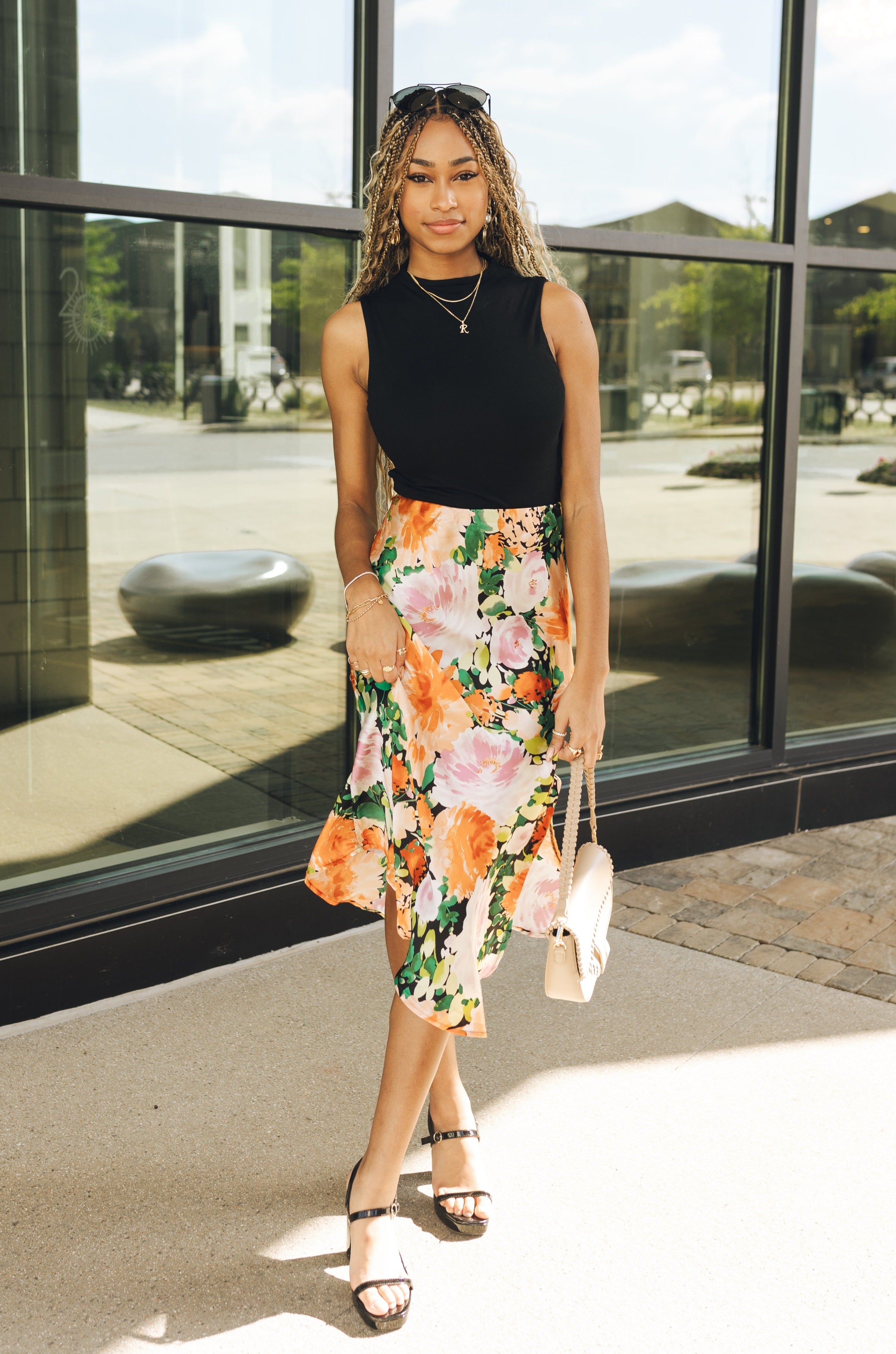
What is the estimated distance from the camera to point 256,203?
3.80 m

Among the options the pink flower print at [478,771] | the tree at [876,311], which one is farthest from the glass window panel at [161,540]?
the tree at [876,311]

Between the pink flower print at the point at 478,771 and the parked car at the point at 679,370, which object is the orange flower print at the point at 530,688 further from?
the parked car at the point at 679,370

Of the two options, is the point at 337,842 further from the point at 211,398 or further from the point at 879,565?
the point at 879,565

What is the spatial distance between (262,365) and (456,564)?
1679 millimetres

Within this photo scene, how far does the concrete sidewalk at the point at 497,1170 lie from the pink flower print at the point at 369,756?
2.80ft

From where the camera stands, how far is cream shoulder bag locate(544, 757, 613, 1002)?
2.42 metres

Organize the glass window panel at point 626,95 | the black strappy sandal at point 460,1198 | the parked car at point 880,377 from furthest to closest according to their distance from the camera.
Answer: the parked car at point 880,377 → the glass window panel at point 626,95 → the black strappy sandal at point 460,1198

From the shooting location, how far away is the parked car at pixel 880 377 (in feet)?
17.7

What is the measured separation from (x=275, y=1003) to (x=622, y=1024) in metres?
0.93

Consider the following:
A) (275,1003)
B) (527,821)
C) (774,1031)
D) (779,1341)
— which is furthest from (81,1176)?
(774,1031)

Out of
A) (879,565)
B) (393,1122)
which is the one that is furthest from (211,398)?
(879,565)

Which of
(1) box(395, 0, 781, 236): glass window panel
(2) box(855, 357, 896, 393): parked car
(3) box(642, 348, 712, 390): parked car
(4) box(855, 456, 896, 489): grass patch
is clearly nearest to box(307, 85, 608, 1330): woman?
(1) box(395, 0, 781, 236): glass window panel

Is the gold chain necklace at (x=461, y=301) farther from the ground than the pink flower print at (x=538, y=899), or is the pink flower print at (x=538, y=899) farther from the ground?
the gold chain necklace at (x=461, y=301)

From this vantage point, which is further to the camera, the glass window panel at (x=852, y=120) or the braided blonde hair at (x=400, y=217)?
the glass window panel at (x=852, y=120)
